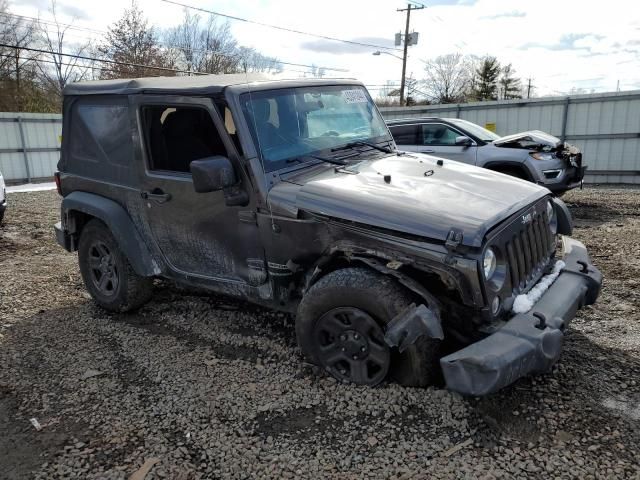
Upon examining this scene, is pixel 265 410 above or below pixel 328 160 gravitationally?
below

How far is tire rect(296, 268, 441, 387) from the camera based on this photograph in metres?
2.98

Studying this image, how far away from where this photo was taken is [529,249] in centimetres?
338

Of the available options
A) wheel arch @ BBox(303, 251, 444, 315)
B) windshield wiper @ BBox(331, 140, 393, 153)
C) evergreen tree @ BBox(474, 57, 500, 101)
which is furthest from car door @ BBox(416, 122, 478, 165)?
evergreen tree @ BBox(474, 57, 500, 101)

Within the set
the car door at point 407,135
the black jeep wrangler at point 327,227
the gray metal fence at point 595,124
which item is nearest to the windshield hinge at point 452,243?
the black jeep wrangler at point 327,227

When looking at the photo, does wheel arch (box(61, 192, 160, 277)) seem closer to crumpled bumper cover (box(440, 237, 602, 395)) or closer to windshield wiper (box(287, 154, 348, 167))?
windshield wiper (box(287, 154, 348, 167))

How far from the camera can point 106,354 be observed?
4.03m

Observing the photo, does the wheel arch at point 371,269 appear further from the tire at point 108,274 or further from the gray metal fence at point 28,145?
the gray metal fence at point 28,145

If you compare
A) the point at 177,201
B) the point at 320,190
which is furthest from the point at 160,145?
the point at 320,190

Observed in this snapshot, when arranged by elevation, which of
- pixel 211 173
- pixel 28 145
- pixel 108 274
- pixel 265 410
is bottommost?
pixel 265 410

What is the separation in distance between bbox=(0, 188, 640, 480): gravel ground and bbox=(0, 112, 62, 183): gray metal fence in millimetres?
13527

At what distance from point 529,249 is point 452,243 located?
0.93 meters

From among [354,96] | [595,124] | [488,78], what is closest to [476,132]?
[354,96]

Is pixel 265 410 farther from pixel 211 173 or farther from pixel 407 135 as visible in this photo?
pixel 407 135

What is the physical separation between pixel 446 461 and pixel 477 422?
1.30 feet
